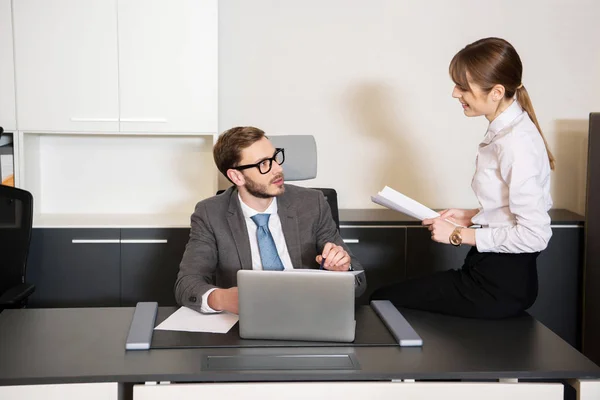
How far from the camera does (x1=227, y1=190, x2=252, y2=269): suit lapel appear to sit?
3.05 metres

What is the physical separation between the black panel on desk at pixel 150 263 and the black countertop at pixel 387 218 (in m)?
0.88

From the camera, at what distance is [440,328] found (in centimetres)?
258

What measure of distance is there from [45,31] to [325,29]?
1517mm

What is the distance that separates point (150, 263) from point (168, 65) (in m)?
1.05

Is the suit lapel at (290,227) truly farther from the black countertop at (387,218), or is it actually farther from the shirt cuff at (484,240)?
the black countertop at (387,218)

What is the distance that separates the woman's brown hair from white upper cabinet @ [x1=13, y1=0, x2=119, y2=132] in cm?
204

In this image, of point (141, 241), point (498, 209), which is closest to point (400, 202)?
point (498, 209)

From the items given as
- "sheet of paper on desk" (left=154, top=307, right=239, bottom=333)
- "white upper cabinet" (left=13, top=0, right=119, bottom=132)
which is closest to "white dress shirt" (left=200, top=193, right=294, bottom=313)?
"sheet of paper on desk" (left=154, top=307, right=239, bottom=333)

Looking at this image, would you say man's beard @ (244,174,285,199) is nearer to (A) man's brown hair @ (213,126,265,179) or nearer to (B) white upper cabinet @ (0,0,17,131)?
(A) man's brown hair @ (213,126,265,179)

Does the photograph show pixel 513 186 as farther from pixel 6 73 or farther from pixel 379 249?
pixel 6 73

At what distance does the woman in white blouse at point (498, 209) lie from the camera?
9.14 ft

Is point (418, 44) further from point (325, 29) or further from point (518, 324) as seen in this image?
point (518, 324)

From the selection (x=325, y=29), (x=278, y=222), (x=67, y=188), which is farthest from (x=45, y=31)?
(x=278, y=222)

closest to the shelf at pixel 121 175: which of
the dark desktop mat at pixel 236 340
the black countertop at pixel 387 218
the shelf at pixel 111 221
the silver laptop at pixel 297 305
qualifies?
the shelf at pixel 111 221
